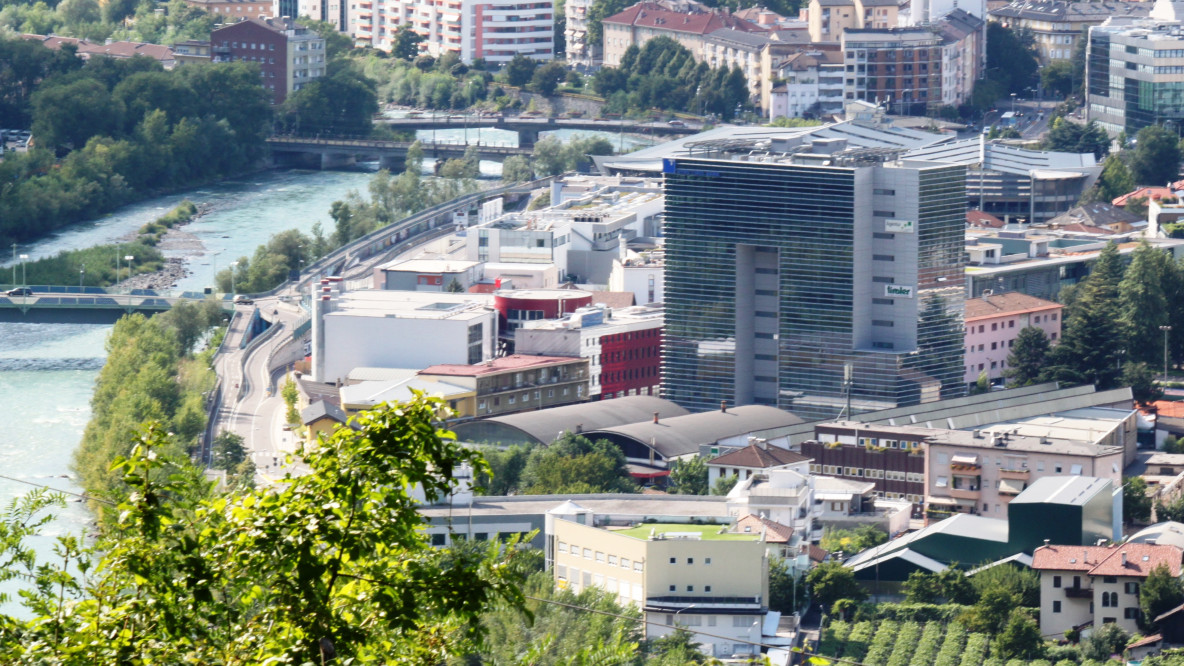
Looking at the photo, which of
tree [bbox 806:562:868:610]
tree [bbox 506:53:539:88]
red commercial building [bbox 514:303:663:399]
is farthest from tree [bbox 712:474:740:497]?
tree [bbox 506:53:539:88]

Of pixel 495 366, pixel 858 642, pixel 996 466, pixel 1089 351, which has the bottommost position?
pixel 858 642

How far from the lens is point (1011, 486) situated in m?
15.2

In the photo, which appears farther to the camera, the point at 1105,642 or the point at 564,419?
the point at 564,419

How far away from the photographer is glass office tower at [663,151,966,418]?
1877 cm

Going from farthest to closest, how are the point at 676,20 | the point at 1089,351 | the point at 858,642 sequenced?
the point at 676,20 → the point at 1089,351 → the point at 858,642

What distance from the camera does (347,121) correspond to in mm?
36531

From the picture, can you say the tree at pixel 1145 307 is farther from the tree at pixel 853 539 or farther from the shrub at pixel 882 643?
the shrub at pixel 882 643

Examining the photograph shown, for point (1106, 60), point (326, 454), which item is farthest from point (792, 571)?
point (1106, 60)

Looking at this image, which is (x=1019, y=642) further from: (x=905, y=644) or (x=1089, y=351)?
(x=1089, y=351)

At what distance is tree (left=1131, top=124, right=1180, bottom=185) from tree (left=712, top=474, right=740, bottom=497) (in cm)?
1682

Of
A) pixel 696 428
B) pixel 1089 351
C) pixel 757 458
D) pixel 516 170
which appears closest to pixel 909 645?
pixel 757 458

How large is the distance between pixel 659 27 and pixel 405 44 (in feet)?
16.0

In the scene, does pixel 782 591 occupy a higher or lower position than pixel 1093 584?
lower

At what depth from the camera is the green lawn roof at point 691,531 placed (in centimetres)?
1254
